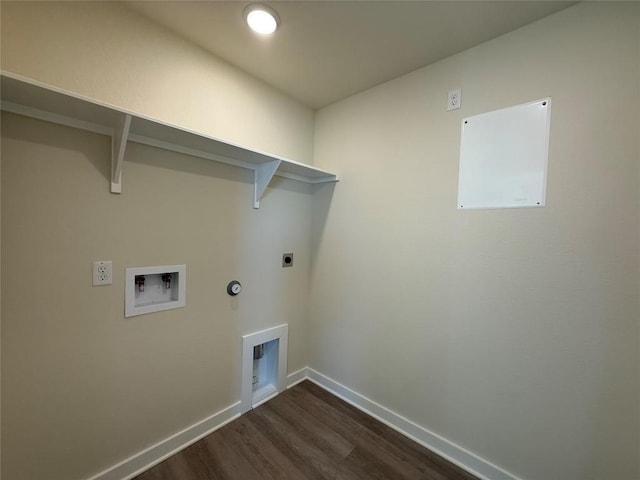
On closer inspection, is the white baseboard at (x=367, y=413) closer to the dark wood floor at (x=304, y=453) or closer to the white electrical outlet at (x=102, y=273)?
the dark wood floor at (x=304, y=453)

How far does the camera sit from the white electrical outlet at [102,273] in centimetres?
129

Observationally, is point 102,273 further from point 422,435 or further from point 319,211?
point 422,435

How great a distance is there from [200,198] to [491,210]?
1.77 meters

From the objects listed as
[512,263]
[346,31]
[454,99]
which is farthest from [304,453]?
[346,31]

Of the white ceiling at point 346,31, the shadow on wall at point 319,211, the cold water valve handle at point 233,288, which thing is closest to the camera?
the white ceiling at point 346,31

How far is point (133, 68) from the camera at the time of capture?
4.51 feet

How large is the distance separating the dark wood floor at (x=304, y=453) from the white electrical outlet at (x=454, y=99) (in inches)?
86.9

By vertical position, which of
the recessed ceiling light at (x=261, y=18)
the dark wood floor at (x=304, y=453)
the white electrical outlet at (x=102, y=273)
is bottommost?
the dark wood floor at (x=304, y=453)

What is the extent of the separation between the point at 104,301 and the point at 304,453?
1.48m

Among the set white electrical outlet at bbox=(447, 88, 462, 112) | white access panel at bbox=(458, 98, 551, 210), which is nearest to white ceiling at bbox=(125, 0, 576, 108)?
white electrical outlet at bbox=(447, 88, 462, 112)

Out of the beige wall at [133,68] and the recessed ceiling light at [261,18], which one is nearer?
the beige wall at [133,68]

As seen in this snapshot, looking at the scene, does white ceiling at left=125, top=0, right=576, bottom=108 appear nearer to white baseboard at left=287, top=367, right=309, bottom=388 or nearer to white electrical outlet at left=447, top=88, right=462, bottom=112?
white electrical outlet at left=447, top=88, right=462, bottom=112

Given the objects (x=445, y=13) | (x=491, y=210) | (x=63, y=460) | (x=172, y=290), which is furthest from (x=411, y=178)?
(x=63, y=460)

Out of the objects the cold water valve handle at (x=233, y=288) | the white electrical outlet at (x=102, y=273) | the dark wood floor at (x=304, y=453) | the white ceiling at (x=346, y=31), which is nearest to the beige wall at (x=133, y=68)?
the white ceiling at (x=346, y=31)
